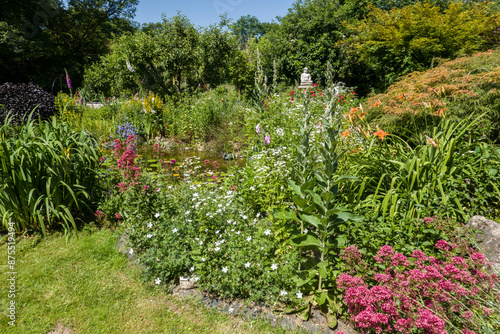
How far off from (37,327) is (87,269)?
2.13ft

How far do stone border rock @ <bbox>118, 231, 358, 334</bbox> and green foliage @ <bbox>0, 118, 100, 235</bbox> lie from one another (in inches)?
65.2

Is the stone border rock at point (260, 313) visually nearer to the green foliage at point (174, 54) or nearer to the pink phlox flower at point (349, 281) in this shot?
the pink phlox flower at point (349, 281)

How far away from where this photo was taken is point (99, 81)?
14469mm

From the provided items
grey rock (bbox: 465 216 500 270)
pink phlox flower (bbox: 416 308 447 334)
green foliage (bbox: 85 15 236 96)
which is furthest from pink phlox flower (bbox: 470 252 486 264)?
green foliage (bbox: 85 15 236 96)

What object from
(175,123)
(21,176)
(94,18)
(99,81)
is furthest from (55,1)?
(21,176)

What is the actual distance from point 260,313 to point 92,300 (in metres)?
1.49

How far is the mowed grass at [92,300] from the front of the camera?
2.10 m

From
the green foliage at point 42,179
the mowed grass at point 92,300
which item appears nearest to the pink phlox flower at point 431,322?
the mowed grass at point 92,300

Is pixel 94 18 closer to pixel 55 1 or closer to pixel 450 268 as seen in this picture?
pixel 55 1

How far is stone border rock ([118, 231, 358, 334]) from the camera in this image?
198 cm

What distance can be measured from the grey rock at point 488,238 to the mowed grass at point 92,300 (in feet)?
5.78

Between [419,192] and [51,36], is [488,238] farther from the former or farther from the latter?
[51,36]

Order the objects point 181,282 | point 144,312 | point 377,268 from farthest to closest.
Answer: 1. point 181,282
2. point 144,312
3. point 377,268

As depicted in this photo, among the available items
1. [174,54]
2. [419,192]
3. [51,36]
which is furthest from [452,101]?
[51,36]
